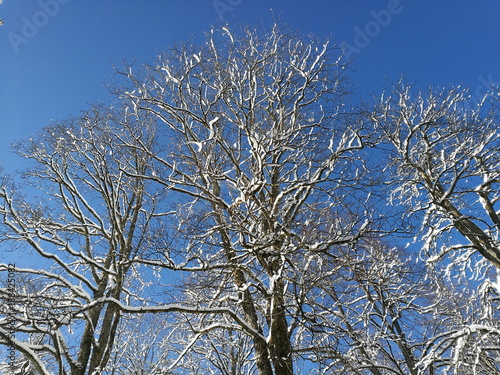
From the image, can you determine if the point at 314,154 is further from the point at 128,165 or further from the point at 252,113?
the point at 128,165

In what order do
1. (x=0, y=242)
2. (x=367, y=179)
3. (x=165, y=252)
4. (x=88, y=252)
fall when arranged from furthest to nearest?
(x=88, y=252)
(x=0, y=242)
(x=367, y=179)
(x=165, y=252)

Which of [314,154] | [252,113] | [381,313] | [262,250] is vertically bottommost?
[262,250]

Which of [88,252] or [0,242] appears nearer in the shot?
[0,242]

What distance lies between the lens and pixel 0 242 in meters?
9.12

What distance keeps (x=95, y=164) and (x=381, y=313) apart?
30.6 feet

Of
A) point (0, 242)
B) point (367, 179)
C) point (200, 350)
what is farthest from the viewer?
point (200, 350)

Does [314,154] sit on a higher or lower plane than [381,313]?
higher

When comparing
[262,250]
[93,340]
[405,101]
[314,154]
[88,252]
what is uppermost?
[405,101]

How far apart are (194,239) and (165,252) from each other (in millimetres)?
594

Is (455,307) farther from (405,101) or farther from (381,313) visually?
(405,101)

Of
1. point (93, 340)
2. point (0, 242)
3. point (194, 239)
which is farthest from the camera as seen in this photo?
point (0, 242)

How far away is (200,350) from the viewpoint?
40.8 feet

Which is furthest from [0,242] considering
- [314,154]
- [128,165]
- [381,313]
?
[381,313]

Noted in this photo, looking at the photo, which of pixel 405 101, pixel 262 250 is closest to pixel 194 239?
pixel 262 250
